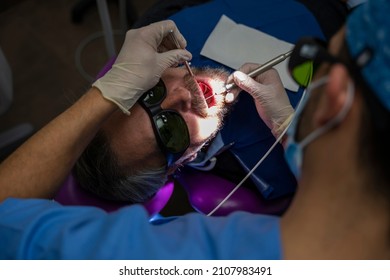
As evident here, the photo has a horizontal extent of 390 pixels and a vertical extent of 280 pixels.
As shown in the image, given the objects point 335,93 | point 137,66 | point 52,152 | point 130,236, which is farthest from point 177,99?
point 335,93

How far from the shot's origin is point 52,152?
1.12 metres

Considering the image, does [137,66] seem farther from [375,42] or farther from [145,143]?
[375,42]

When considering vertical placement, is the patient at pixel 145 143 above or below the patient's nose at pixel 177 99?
below

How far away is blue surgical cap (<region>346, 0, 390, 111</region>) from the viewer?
628mm

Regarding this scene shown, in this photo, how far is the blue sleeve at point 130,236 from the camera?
0.77 m

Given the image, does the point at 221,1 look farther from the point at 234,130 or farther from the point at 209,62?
the point at 234,130

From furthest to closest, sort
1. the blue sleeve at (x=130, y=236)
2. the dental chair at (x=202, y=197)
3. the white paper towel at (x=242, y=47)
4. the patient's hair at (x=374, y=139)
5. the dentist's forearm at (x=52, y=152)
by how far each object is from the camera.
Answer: the white paper towel at (x=242, y=47) < the dental chair at (x=202, y=197) < the dentist's forearm at (x=52, y=152) < the blue sleeve at (x=130, y=236) < the patient's hair at (x=374, y=139)

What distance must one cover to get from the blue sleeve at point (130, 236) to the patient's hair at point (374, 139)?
0.71 ft

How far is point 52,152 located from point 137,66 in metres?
0.39

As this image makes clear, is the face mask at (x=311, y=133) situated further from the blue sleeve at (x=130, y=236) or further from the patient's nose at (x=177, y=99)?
the patient's nose at (x=177, y=99)

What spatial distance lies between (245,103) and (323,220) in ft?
3.03

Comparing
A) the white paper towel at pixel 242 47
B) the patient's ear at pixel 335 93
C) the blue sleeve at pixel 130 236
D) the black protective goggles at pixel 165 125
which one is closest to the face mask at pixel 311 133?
the patient's ear at pixel 335 93

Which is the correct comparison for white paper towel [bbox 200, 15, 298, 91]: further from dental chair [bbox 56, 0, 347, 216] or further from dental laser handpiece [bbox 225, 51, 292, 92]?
dental laser handpiece [bbox 225, 51, 292, 92]
